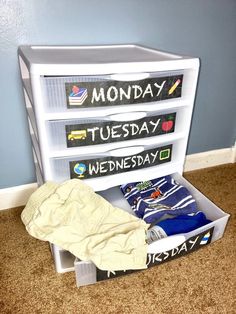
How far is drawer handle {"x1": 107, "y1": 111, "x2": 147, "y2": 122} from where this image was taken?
2.35 feet

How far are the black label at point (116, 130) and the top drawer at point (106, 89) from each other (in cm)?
6

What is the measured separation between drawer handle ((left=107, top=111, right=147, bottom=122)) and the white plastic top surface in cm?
14

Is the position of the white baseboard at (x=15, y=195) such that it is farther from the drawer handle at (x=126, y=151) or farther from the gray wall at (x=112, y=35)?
the drawer handle at (x=126, y=151)

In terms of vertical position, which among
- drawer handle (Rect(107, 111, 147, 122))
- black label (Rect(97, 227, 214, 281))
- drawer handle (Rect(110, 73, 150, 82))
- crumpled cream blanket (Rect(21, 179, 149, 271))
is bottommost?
black label (Rect(97, 227, 214, 281))

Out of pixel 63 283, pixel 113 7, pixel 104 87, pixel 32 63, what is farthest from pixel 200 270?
pixel 113 7

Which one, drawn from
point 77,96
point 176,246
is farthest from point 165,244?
point 77,96

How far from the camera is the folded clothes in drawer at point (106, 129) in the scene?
2.26ft

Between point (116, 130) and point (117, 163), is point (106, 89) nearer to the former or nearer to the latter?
point (116, 130)

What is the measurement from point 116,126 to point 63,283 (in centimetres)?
51

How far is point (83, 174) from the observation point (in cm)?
77

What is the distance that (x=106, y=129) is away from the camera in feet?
2.39

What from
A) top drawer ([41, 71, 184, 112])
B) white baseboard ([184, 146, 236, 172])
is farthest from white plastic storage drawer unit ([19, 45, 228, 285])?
white baseboard ([184, 146, 236, 172])

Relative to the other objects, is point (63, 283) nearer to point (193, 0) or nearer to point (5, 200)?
point (5, 200)

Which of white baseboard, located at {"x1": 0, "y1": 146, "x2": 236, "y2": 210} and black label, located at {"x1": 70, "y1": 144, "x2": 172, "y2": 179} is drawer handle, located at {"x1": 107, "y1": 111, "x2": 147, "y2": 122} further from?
white baseboard, located at {"x1": 0, "y1": 146, "x2": 236, "y2": 210}
